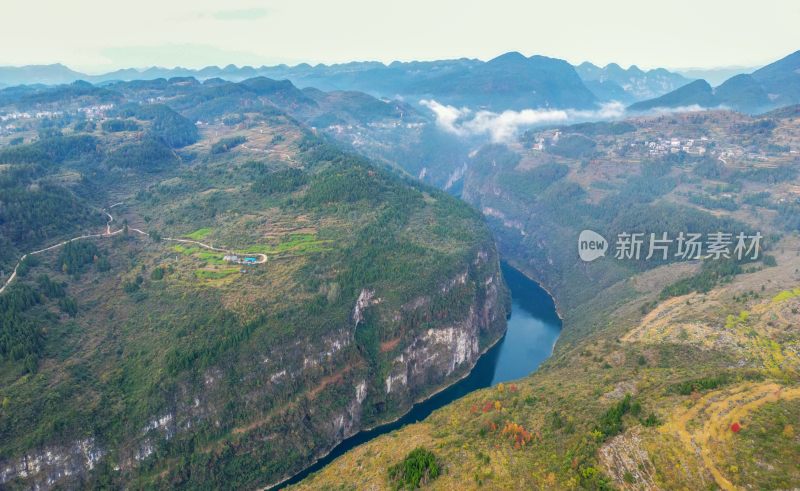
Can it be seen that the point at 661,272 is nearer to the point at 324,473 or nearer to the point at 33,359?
the point at 324,473

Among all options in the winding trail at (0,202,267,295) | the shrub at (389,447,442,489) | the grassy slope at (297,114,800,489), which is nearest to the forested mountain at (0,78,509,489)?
the winding trail at (0,202,267,295)

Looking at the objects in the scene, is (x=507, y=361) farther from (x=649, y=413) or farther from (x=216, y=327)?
(x=649, y=413)

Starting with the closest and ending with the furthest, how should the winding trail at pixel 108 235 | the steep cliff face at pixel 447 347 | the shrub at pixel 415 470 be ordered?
the shrub at pixel 415 470
the winding trail at pixel 108 235
the steep cliff face at pixel 447 347

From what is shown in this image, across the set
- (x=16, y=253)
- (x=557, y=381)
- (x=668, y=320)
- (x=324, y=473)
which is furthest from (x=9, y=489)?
(x=668, y=320)

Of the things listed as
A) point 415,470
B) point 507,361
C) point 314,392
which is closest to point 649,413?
point 415,470

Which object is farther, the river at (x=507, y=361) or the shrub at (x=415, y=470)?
the river at (x=507, y=361)

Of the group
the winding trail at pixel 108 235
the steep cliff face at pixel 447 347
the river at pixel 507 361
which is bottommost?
the river at pixel 507 361

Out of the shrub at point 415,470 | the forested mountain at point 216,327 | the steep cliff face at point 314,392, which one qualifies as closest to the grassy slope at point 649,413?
the shrub at point 415,470

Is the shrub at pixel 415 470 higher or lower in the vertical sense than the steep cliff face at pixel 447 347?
higher

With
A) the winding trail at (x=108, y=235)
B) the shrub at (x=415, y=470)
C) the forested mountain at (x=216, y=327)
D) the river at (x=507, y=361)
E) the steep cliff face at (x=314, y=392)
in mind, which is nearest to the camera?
the shrub at (x=415, y=470)

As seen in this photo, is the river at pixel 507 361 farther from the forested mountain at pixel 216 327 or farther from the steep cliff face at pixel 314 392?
the forested mountain at pixel 216 327
